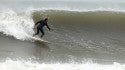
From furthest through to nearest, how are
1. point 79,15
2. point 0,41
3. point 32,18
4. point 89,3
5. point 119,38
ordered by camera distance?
point 89,3 < point 79,15 < point 32,18 < point 119,38 < point 0,41

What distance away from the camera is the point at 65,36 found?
58.3ft

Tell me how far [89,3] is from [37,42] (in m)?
6.97

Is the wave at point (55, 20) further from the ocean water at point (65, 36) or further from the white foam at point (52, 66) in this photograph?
the white foam at point (52, 66)

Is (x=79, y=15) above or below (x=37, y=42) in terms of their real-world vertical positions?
above

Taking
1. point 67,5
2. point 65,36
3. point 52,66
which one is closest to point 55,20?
point 65,36

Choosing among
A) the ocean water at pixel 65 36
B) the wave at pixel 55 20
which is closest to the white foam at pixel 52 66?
the ocean water at pixel 65 36

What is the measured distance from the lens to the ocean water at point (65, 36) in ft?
49.2

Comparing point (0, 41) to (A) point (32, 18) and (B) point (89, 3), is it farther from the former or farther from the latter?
(B) point (89, 3)

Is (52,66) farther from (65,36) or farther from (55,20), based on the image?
(55,20)

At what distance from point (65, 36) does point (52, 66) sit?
3.62 m

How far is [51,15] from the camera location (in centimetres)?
2059

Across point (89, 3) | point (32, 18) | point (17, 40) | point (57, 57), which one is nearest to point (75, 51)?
point (57, 57)

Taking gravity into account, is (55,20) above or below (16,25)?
above

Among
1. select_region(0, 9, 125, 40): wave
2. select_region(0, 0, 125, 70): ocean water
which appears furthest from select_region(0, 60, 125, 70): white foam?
select_region(0, 9, 125, 40): wave
